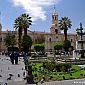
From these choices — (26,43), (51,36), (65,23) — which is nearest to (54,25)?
(51,36)

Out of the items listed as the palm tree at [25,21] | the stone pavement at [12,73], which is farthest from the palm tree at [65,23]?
the stone pavement at [12,73]

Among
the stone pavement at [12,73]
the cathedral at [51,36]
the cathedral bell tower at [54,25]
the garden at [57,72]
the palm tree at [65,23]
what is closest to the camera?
the stone pavement at [12,73]

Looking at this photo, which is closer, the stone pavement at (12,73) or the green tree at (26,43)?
the stone pavement at (12,73)

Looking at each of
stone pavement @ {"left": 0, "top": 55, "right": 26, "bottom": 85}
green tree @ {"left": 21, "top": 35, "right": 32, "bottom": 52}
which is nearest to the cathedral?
green tree @ {"left": 21, "top": 35, "right": 32, "bottom": 52}

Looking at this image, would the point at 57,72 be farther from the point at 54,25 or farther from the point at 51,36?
the point at 54,25

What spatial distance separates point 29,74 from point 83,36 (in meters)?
26.1

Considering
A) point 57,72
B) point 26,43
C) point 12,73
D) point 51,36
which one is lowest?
point 12,73

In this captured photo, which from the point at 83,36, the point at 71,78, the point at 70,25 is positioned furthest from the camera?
the point at 70,25

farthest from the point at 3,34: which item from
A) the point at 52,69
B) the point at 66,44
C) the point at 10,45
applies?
the point at 52,69

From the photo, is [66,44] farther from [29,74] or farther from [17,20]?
[29,74]

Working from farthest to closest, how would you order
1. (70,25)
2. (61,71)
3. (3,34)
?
(3,34)
(70,25)
(61,71)

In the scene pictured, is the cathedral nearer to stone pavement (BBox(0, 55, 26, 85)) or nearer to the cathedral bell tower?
the cathedral bell tower

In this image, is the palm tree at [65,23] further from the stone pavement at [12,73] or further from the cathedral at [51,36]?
the stone pavement at [12,73]

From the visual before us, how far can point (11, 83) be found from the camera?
15.4 m
